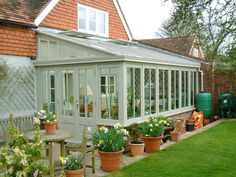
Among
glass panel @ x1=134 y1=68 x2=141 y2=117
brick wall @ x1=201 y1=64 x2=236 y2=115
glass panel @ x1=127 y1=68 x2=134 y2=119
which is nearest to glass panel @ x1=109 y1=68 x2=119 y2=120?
glass panel @ x1=127 y1=68 x2=134 y2=119

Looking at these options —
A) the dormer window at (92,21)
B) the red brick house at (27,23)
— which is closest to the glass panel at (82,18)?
the dormer window at (92,21)

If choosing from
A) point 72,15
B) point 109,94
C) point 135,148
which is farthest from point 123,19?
point 135,148

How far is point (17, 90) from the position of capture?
1126 cm

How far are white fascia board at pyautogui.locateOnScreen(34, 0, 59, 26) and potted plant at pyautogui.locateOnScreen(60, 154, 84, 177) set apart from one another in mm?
6709

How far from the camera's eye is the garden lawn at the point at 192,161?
7320 mm

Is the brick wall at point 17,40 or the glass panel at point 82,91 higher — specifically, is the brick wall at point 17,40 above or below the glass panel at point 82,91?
above

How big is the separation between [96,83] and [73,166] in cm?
390

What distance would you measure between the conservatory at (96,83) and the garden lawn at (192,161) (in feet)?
5.29

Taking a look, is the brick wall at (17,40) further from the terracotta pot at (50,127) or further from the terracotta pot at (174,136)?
the terracotta pot at (174,136)

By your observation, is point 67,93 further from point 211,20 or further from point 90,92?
point 211,20

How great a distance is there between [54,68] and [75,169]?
529 centimetres

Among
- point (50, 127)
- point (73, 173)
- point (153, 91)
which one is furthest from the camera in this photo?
point (153, 91)

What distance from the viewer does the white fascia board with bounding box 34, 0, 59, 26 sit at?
12075mm

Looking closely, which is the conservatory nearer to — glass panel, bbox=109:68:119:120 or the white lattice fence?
glass panel, bbox=109:68:119:120
